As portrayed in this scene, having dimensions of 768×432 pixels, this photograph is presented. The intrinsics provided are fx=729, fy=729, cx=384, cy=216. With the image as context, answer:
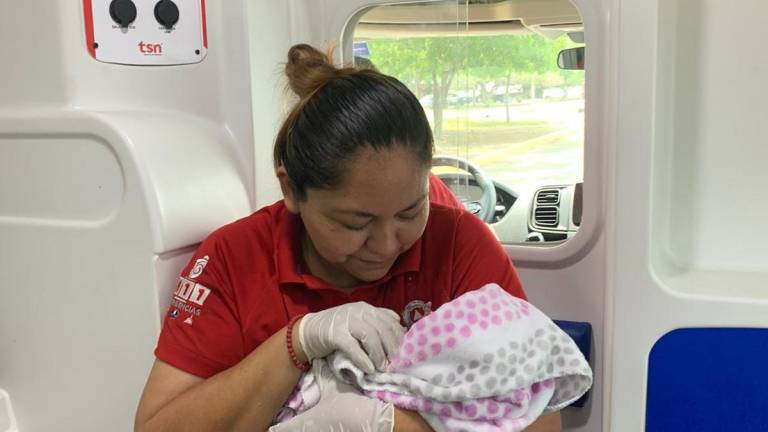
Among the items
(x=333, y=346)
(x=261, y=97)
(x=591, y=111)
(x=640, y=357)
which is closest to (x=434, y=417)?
(x=333, y=346)

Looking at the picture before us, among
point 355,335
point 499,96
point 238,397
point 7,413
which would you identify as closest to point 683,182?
point 499,96

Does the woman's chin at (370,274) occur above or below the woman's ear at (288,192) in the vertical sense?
below

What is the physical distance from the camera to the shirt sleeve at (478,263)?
131 cm

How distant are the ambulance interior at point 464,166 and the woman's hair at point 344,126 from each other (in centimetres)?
25

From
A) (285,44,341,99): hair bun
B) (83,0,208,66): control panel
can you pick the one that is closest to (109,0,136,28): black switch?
(83,0,208,66): control panel

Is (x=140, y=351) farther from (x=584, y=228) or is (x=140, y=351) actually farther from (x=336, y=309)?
(x=584, y=228)

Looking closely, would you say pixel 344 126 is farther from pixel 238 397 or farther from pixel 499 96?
pixel 499 96

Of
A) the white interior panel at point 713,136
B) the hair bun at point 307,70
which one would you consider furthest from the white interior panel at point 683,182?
the hair bun at point 307,70

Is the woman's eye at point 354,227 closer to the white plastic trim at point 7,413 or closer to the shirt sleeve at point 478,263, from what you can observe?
the shirt sleeve at point 478,263

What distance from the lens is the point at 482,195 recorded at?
5.84 ft

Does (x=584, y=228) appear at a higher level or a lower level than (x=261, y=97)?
lower

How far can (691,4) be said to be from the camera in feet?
4.43

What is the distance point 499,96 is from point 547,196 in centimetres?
26

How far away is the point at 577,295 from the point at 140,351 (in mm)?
949
